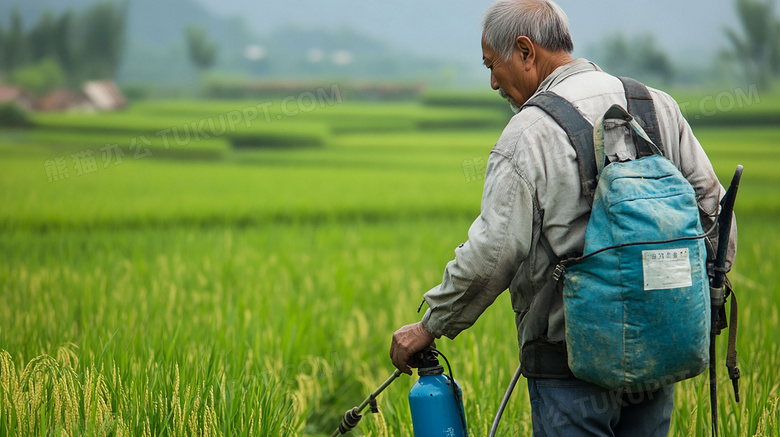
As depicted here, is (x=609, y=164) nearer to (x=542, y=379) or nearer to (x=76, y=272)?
(x=542, y=379)

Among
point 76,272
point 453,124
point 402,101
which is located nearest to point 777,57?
point 453,124

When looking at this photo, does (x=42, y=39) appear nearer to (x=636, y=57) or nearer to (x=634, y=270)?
(x=636, y=57)

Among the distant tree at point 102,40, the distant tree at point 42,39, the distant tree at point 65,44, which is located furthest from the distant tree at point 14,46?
the distant tree at point 102,40

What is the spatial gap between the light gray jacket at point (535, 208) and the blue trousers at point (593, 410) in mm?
110

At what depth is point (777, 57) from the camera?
11562mm

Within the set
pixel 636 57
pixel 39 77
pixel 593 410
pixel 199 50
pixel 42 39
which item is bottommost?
pixel 593 410

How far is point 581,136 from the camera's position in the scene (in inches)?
55.3

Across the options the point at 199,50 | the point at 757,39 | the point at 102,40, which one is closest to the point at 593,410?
the point at 757,39

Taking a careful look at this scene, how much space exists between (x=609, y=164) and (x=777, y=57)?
11.9 meters

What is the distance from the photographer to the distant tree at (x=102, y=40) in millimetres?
14219

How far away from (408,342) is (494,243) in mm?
320

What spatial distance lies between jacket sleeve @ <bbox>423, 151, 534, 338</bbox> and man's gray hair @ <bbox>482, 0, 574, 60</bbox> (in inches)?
10.3

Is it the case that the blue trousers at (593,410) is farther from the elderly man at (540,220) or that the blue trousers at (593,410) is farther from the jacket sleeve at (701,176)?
the jacket sleeve at (701,176)

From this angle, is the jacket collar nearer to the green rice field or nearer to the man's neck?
the man's neck
